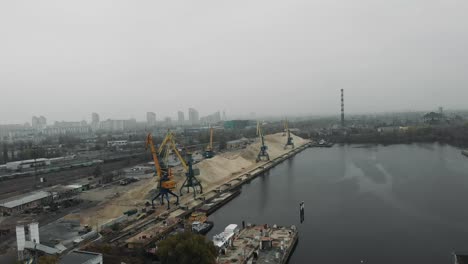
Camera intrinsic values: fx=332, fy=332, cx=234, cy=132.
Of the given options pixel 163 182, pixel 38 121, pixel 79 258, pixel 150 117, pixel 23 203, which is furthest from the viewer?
pixel 150 117

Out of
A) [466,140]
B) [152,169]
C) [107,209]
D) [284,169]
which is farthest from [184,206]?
[466,140]

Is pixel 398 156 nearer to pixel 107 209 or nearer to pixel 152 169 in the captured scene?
pixel 152 169

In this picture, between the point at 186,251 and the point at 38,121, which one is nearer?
the point at 186,251

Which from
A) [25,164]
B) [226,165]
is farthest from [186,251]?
[25,164]

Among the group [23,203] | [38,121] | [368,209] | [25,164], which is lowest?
[368,209]

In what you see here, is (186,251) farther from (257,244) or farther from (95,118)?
(95,118)

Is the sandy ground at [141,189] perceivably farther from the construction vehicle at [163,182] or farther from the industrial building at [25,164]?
the industrial building at [25,164]

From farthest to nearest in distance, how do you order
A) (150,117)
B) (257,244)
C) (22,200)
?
(150,117), (22,200), (257,244)
